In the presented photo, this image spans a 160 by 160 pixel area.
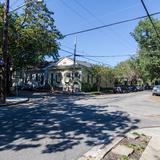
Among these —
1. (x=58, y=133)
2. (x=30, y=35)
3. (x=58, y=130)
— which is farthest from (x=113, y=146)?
(x=30, y=35)

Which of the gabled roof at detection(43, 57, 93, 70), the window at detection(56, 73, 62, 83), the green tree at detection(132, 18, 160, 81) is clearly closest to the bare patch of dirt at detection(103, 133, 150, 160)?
the gabled roof at detection(43, 57, 93, 70)

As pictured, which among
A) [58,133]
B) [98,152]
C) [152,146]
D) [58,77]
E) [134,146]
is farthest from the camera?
[58,77]

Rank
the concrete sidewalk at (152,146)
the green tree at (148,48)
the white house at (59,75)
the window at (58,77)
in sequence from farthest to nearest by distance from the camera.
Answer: the green tree at (148,48) < the window at (58,77) < the white house at (59,75) < the concrete sidewalk at (152,146)

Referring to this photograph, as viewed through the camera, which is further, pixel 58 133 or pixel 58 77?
pixel 58 77

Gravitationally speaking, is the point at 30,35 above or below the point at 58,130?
above

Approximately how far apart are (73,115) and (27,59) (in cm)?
1972

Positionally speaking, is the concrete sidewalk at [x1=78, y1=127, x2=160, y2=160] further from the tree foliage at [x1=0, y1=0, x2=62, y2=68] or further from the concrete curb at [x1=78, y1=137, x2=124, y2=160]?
the tree foliage at [x1=0, y1=0, x2=62, y2=68]

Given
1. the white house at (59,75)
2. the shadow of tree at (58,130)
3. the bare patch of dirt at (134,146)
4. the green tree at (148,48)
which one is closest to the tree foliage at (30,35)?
the white house at (59,75)

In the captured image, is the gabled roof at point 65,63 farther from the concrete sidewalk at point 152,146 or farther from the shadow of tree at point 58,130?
the concrete sidewalk at point 152,146

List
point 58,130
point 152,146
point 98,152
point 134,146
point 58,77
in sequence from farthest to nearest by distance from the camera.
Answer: point 58,77
point 58,130
point 152,146
point 134,146
point 98,152

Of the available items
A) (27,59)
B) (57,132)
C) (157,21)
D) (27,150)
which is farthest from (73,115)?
(157,21)

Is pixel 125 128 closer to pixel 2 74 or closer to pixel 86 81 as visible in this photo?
pixel 2 74

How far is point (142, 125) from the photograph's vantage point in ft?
42.7

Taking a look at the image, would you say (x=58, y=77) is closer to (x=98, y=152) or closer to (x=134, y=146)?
(x=134, y=146)
